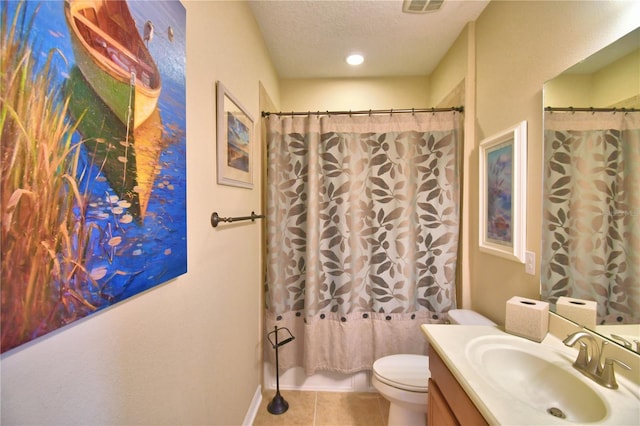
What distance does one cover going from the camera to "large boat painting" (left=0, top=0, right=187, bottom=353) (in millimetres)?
400

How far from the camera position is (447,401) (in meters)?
0.99

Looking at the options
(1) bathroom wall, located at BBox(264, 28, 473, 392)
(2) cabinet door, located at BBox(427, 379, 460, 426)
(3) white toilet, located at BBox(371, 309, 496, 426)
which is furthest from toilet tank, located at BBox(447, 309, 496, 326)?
(1) bathroom wall, located at BBox(264, 28, 473, 392)

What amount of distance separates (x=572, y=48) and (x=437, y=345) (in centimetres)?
134

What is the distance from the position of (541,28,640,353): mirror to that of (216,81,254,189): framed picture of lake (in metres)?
1.49

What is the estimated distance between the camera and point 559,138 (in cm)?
109

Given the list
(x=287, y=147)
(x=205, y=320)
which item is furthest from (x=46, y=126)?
(x=287, y=147)

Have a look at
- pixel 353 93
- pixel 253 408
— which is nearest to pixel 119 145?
pixel 253 408

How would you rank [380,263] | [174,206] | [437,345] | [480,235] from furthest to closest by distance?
[380,263] → [480,235] → [437,345] → [174,206]

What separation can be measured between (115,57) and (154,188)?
31 cm

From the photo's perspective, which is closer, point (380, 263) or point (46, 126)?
point (46, 126)

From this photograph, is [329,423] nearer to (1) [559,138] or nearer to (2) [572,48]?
(1) [559,138]

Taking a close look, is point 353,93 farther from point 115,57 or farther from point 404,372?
point 404,372

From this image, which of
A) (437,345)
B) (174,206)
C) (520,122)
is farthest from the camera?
(520,122)

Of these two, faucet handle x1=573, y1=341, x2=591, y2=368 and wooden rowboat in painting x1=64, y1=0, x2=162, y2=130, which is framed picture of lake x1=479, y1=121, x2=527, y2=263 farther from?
wooden rowboat in painting x1=64, y1=0, x2=162, y2=130
